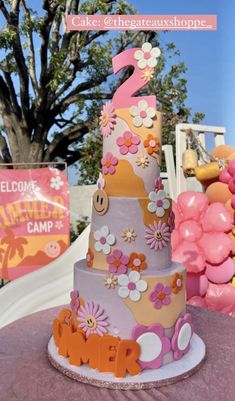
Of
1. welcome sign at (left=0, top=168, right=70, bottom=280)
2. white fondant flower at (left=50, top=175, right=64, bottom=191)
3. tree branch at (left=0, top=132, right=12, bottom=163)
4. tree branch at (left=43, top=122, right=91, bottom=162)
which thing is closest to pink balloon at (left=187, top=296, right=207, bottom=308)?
welcome sign at (left=0, top=168, right=70, bottom=280)

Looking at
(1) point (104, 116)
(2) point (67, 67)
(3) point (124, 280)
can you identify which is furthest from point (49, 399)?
(2) point (67, 67)

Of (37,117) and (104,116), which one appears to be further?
(37,117)

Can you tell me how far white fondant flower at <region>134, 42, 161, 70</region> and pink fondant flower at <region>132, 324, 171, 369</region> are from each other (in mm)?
882

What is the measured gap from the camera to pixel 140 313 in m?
1.34

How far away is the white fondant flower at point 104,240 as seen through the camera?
1.39 meters

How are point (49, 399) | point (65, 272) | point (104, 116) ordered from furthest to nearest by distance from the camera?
point (65, 272)
point (104, 116)
point (49, 399)

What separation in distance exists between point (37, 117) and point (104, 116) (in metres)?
7.37

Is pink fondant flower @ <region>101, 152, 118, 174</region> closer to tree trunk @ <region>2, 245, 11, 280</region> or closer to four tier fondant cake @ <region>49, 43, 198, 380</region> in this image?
four tier fondant cake @ <region>49, 43, 198, 380</region>

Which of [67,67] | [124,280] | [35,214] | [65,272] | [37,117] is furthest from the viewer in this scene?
[37,117]

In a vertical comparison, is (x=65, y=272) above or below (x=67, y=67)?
below

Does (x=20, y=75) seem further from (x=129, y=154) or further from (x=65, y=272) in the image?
(x=129, y=154)

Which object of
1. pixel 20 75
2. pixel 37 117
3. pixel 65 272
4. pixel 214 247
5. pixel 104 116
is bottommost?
pixel 65 272

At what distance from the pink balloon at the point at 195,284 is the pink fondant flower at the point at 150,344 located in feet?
4.84

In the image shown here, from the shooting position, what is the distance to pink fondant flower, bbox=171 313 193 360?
1.39 metres
